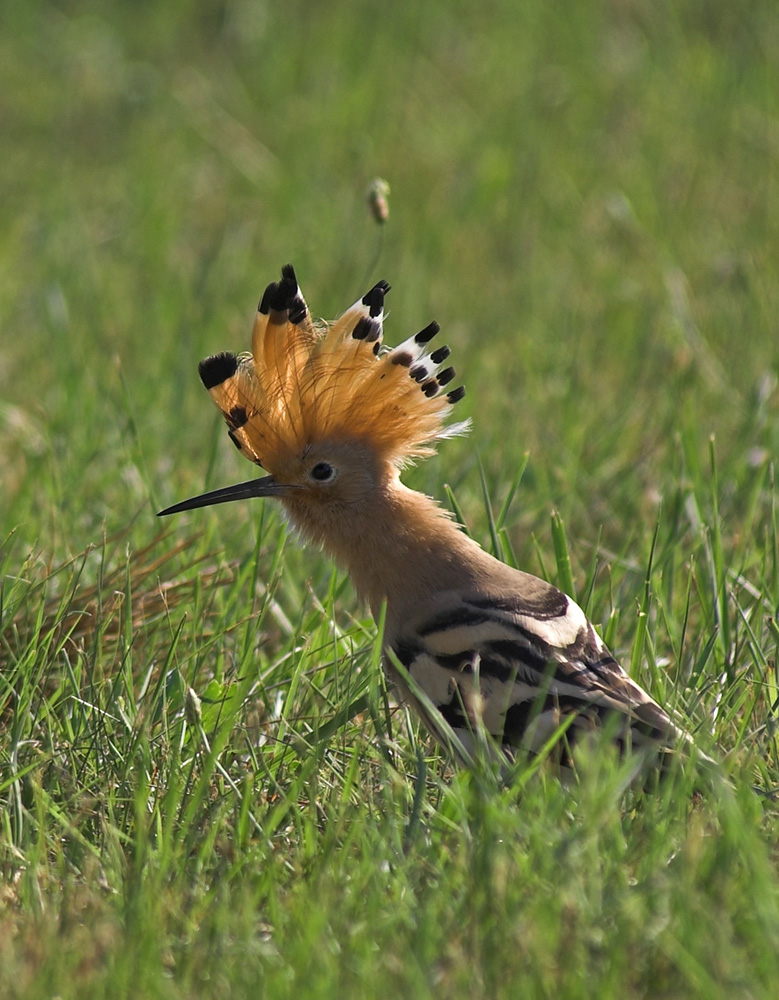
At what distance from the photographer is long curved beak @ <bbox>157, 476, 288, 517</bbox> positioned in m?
2.77

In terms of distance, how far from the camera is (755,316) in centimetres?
450

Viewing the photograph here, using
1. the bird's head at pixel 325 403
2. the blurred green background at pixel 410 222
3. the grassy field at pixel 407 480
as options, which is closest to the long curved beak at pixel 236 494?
the bird's head at pixel 325 403

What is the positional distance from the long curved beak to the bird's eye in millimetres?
71

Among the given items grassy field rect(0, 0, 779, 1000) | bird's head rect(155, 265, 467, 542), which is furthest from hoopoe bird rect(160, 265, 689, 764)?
grassy field rect(0, 0, 779, 1000)

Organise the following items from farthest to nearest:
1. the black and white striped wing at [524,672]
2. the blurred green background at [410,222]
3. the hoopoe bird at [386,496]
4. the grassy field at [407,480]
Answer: the blurred green background at [410,222] < the hoopoe bird at [386,496] < the black and white striped wing at [524,672] < the grassy field at [407,480]

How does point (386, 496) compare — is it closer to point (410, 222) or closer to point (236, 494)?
point (236, 494)

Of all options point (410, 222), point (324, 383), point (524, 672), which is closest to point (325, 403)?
point (324, 383)

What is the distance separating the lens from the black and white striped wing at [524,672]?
89.7 inches

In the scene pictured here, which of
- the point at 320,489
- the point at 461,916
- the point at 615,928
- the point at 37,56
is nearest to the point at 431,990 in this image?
the point at 461,916

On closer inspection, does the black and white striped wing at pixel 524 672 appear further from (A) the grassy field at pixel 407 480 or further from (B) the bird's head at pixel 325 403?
(B) the bird's head at pixel 325 403

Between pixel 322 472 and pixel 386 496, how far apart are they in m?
0.14

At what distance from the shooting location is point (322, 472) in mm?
2816

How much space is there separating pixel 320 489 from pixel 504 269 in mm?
2628

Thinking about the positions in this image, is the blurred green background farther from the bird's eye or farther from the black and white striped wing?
the black and white striped wing
